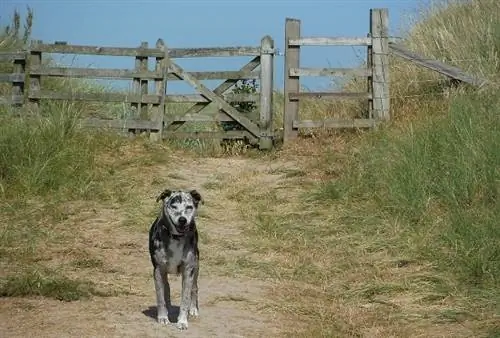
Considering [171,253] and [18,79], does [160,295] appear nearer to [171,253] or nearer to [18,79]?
[171,253]

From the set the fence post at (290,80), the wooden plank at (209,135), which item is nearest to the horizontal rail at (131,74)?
the fence post at (290,80)

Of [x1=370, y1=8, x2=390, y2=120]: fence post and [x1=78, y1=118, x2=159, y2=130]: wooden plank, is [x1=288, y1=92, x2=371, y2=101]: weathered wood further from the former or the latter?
[x1=78, y1=118, x2=159, y2=130]: wooden plank

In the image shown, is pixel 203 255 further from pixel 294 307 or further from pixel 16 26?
pixel 16 26

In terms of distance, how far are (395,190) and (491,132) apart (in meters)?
1.59

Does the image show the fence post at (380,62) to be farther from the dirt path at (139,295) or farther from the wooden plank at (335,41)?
the dirt path at (139,295)

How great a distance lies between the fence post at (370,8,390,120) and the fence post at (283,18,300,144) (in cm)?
152

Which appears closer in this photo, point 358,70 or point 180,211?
point 180,211

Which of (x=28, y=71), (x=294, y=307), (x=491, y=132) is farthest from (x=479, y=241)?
(x=28, y=71)

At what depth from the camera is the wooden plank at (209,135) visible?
17750 millimetres

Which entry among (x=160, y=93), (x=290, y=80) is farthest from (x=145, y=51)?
(x=290, y=80)

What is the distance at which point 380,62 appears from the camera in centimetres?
1694

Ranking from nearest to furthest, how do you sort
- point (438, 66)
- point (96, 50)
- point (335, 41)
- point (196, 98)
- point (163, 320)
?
point (163, 320) → point (438, 66) → point (335, 41) → point (196, 98) → point (96, 50)

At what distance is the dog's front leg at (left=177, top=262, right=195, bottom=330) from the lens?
22.5ft

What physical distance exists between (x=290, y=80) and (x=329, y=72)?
31.9 inches
